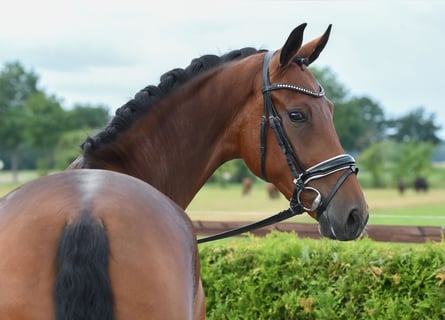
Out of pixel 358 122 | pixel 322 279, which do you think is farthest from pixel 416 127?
pixel 322 279

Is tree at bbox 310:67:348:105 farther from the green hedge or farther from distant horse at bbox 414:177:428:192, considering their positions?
the green hedge

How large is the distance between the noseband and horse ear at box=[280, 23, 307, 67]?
143 mm

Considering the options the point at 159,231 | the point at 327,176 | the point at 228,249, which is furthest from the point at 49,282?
the point at 228,249

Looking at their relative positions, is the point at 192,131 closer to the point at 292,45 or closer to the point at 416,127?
the point at 292,45

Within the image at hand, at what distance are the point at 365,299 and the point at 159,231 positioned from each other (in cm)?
303

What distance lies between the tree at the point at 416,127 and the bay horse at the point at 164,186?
4511 inches

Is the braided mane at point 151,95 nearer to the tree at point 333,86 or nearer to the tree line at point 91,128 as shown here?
the tree line at point 91,128

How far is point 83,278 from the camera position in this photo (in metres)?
1.95

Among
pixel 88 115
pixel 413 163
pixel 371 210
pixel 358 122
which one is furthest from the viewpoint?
pixel 358 122

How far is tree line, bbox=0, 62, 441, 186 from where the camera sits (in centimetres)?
5828

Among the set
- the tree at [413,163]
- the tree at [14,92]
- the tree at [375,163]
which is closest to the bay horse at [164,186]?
the tree at [375,163]

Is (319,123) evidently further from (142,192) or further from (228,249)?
(228,249)

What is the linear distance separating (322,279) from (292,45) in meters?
2.29

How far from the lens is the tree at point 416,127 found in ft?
373
